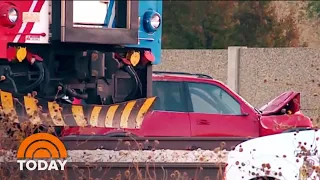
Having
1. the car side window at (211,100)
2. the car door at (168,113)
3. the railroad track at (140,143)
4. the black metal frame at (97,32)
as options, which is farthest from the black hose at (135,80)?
the railroad track at (140,143)

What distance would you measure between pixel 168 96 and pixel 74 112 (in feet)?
9.74

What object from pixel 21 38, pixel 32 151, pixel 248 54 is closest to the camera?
pixel 32 151

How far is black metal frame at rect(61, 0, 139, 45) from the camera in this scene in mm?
9227

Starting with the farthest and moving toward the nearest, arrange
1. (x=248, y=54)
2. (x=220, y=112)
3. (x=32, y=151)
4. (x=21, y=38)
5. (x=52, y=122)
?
(x=248, y=54) < (x=220, y=112) < (x=21, y=38) < (x=52, y=122) < (x=32, y=151)

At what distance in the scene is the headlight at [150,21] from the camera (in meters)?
10.4

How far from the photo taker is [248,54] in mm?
19031

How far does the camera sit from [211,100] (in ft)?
38.8

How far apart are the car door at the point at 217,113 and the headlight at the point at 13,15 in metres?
3.23

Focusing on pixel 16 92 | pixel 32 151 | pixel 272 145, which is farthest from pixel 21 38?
pixel 272 145

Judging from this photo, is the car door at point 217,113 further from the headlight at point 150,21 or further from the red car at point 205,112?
the headlight at point 150,21

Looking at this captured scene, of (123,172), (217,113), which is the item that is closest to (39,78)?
(123,172)

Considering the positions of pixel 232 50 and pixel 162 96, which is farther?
pixel 232 50

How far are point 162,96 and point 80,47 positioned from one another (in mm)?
2334

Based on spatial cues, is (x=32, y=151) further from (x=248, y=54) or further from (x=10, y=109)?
(x=248, y=54)
